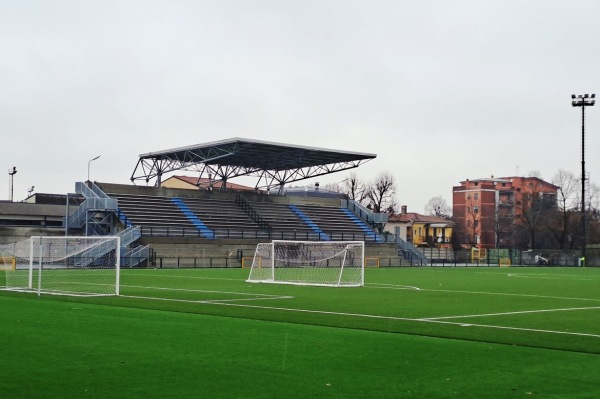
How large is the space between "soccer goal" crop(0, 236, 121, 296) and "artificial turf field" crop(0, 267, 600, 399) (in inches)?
126

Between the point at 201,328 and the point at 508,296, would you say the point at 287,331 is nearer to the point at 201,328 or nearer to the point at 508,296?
the point at 201,328

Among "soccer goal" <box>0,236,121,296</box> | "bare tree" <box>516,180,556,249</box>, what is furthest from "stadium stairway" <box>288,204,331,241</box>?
"bare tree" <box>516,180,556,249</box>

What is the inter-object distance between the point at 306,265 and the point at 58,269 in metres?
12.2

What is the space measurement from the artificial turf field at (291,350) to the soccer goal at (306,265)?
11.6m

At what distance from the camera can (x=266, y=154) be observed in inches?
2383

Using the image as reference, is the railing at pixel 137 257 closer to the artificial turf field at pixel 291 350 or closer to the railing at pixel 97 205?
the railing at pixel 97 205

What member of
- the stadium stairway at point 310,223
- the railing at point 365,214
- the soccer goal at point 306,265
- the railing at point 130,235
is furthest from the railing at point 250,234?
the soccer goal at point 306,265

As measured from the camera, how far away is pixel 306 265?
39250 millimetres

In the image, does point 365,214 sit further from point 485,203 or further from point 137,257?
point 485,203

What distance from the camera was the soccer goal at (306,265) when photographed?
99.2 ft

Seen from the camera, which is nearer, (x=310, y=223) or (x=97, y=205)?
(x=97, y=205)

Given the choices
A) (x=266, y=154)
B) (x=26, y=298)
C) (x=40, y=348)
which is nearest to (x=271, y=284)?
(x=26, y=298)

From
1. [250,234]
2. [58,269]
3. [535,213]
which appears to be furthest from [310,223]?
[535,213]

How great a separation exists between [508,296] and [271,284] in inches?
367
